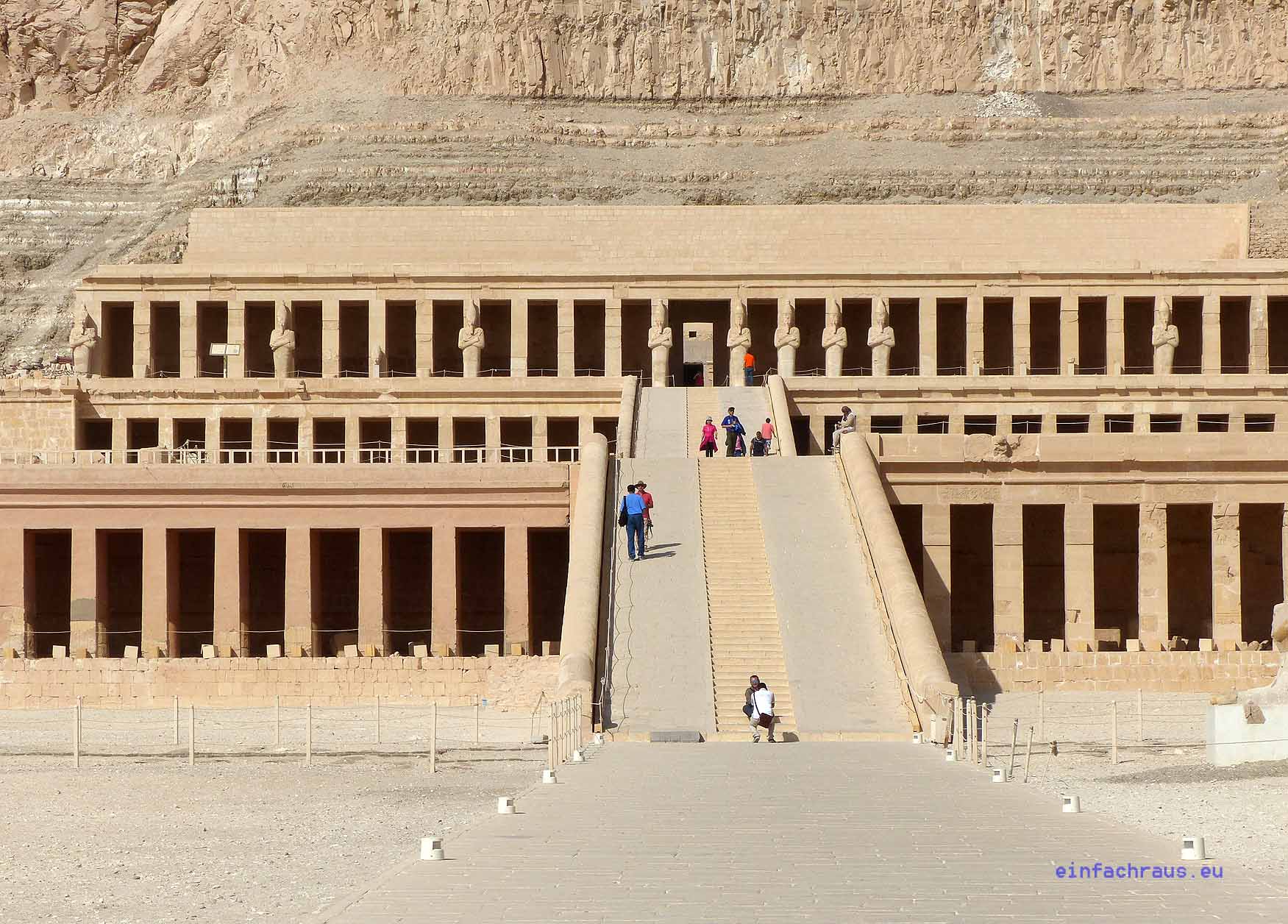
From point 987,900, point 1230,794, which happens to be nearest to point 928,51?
point 1230,794

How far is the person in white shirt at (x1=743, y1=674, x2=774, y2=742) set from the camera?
69.5ft

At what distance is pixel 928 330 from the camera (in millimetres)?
Answer: 45469

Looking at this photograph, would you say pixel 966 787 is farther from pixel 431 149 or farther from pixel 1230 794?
pixel 431 149

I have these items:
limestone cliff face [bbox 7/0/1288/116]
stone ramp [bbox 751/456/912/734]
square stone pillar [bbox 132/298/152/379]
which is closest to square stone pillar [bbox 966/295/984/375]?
stone ramp [bbox 751/456/912/734]

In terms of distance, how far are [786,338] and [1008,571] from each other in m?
13.3

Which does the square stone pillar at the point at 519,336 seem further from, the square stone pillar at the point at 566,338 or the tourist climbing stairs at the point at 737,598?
the tourist climbing stairs at the point at 737,598

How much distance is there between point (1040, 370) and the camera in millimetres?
47438

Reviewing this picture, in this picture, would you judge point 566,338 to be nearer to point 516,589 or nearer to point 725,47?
point 516,589

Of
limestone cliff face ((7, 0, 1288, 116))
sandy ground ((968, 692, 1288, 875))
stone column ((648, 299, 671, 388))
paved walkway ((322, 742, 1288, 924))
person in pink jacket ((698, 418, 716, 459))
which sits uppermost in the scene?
limestone cliff face ((7, 0, 1288, 116))

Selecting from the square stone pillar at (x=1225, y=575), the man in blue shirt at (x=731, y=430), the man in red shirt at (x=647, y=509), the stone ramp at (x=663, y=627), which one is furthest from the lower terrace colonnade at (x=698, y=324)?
Answer: the man in red shirt at (x=647, y=509)

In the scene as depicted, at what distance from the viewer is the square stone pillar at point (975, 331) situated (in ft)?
148

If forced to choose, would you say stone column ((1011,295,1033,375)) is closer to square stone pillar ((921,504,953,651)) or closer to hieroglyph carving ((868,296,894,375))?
hieroglyph carving ((868,296,894,375))

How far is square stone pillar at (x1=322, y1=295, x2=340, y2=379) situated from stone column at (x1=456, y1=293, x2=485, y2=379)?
9.53ft

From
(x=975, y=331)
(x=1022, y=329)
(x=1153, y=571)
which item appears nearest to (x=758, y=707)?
(x=1153, y=571)
